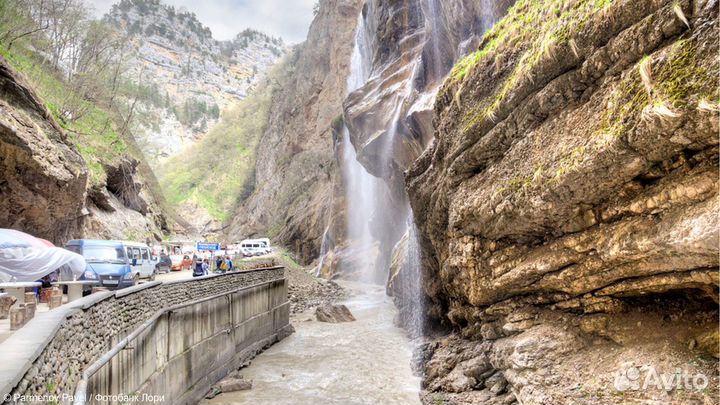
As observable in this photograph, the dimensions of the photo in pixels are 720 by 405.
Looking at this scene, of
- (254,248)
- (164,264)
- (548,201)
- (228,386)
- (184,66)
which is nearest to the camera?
(548,201)

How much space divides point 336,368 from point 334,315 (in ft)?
27.7

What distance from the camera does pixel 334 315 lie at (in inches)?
964

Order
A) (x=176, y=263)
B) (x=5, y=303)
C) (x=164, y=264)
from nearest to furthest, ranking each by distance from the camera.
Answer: (x=5, y=303) < (x=164, y=264) < (x=176, y=263)

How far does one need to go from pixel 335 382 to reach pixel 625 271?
10139mm

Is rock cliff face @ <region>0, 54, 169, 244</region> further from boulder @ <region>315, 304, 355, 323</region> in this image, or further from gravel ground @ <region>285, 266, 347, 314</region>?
boulder @ <region>315, 304, 355, 323</region>

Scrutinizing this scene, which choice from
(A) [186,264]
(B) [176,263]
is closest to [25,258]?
(B) [176,263]

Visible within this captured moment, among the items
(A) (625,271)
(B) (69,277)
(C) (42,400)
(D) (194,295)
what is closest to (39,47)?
(B) (69,277)

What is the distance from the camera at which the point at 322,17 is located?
65.8m

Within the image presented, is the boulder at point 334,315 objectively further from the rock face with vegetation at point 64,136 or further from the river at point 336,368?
the rock face with vegetation at point 64,136

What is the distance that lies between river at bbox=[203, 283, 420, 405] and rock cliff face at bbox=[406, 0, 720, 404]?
7.61 feet

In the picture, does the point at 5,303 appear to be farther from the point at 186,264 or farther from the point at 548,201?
the point at 186,264

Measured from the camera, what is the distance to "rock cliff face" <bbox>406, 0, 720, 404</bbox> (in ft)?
21.5

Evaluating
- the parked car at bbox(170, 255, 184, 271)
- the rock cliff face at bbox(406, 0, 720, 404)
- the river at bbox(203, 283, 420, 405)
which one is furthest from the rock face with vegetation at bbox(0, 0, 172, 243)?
the rock cliff face at bbox(406, 0, 720, 404)

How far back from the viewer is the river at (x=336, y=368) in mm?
13125
